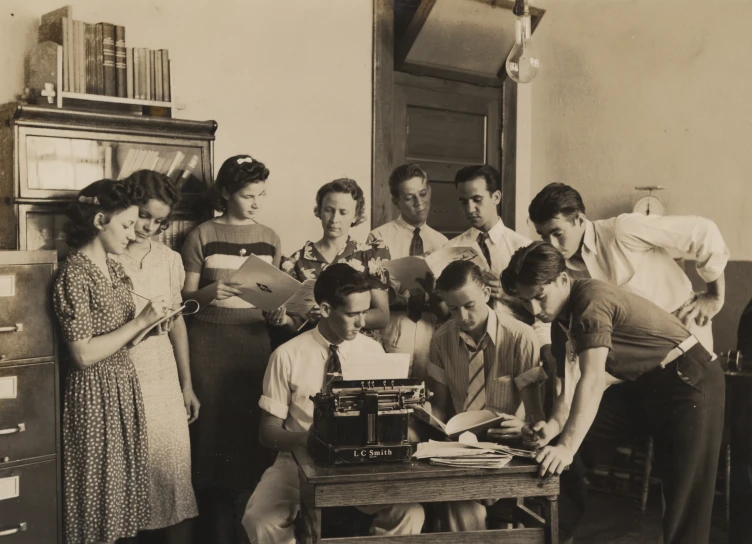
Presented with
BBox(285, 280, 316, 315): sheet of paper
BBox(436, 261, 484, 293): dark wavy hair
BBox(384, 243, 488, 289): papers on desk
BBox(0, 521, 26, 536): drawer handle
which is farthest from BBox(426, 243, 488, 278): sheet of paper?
BBox(0, 521, 26, 536): drawer handle

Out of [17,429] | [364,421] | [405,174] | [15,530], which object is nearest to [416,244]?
[405,174]

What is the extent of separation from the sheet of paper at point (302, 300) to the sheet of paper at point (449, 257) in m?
0.56

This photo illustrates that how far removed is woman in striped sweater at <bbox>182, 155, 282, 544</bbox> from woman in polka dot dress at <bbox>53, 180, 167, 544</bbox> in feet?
1.95

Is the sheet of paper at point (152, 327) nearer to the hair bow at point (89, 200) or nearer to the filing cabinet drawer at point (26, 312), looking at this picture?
the filing cabinet drawer at point (26, 312)

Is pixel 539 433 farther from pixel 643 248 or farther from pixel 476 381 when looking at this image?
pixel 643 248

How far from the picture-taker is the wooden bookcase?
3486 mm

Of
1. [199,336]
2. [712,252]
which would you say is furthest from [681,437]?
[199,336]

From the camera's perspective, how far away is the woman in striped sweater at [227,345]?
3846 millimetres

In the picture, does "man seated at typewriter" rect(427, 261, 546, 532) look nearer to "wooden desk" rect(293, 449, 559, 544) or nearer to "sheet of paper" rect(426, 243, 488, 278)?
"sheet of paper" rect(426, 243, 488, 278)

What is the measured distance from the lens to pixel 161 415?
3.46m

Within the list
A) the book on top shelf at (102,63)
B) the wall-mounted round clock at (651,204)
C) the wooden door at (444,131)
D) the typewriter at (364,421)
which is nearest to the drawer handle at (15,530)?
the typewriter at (364,421)

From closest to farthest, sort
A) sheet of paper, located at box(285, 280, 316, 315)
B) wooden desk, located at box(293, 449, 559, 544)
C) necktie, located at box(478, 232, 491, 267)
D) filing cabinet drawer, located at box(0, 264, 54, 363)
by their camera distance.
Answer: wooden desk, located at box(293, 449, 559, 544), filing cabinet drawer, located at box(0, 264, 54, 363), sheet of paper, located at box(285, 280, 316, 315), necktie, located at box(478, 232, 491, 267)

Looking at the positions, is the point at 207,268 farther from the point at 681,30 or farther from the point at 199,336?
the point at 681,30

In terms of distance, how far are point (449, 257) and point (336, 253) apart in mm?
619
